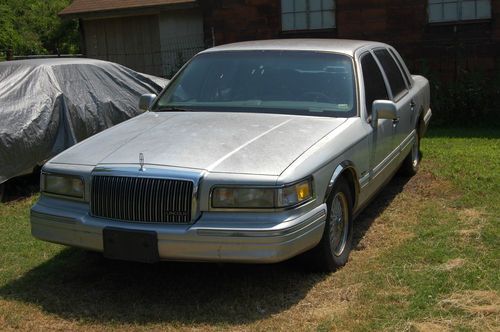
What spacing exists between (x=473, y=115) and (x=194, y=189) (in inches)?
336

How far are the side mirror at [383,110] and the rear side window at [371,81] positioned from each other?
7cm

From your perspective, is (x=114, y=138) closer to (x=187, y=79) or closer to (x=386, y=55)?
(x=187, y=79)

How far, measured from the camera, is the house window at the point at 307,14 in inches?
531

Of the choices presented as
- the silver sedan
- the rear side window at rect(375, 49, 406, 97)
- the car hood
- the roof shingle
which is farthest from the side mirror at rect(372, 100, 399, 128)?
the roof shingle

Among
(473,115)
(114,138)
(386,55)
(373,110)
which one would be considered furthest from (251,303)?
(473,115)

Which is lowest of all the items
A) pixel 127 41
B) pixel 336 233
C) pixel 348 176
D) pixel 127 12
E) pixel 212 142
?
pixel 336 233

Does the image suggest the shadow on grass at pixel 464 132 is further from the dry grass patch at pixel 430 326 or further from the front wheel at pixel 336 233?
the dry grass patch at pixel 430 326

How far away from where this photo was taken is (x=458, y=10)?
12.3m

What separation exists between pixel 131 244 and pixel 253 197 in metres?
0.82

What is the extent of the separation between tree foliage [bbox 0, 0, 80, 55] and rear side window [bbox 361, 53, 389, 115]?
24.5 m

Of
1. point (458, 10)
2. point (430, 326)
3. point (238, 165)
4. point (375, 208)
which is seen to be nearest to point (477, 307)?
point (430, 326)

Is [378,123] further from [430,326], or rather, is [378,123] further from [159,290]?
[159,290]

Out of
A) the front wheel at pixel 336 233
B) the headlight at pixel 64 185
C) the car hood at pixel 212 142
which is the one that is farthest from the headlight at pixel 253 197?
the headlight at pixel 64 185

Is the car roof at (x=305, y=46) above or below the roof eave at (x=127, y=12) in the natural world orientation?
below
